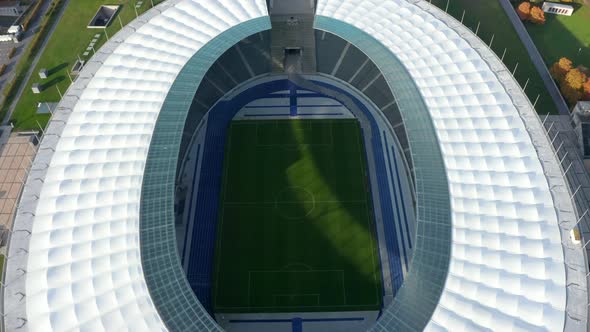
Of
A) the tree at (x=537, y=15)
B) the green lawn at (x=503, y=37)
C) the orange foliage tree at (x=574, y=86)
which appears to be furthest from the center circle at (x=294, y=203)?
the tree at (x=537, y=15)

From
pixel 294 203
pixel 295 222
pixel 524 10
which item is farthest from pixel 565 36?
pixel 295 222

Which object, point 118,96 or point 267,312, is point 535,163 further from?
point 118,96

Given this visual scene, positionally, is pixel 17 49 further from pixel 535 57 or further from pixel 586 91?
pixel 586 91

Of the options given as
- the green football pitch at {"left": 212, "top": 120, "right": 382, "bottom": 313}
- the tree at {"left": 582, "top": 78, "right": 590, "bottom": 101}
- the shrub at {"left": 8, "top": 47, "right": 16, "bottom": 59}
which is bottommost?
the green football pitch at {"left": 212, "top": 120, "right": 382, "bottom": 313}

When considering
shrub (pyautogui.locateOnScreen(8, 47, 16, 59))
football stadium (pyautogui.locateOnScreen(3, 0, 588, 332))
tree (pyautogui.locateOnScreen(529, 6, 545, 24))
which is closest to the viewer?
football stadium (pyautogui.locateOnScreen(3, 0, 588, 332))

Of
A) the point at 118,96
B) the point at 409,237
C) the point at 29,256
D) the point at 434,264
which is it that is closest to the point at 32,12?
the point at 118,96

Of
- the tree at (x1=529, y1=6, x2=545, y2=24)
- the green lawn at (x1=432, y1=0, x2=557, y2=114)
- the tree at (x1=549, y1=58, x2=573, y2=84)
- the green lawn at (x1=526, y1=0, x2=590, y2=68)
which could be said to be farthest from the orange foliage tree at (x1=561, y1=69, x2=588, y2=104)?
the tree at (x1=529, y1=6, x2=545, y2=24)

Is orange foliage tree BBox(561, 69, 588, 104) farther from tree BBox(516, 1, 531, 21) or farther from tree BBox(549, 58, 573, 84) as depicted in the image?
tree BBox(516, 1, 531, 21)
